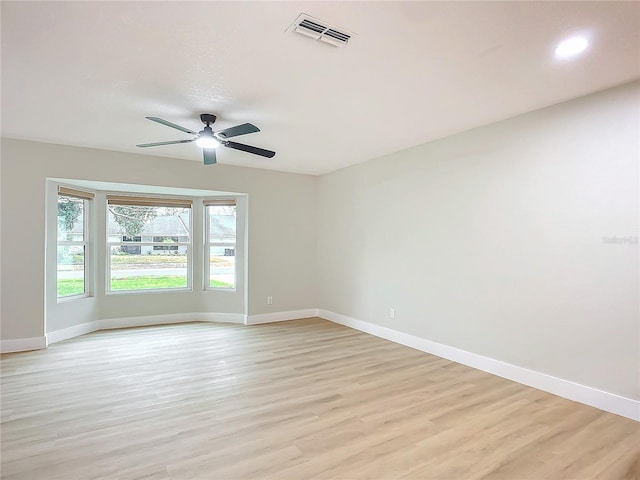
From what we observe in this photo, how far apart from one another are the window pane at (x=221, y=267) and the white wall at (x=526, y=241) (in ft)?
8.17

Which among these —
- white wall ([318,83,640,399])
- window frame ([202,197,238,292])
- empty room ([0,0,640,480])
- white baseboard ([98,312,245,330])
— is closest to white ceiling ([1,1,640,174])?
empty room ([0,0,640,480])

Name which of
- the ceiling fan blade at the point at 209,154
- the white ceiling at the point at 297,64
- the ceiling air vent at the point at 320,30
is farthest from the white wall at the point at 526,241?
the ceiling fan blade at the point at 209,154

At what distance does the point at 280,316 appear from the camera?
5969 millimetres

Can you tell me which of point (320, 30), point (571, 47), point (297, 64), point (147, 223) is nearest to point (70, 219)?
point (147, 223)

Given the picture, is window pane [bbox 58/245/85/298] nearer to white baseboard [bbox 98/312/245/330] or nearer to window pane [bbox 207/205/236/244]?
white baseboard [bbox 98/312/245/330]

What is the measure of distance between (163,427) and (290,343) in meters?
2.24

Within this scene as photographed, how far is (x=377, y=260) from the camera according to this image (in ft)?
16.8

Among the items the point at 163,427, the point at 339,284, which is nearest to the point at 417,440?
the point at 163,427

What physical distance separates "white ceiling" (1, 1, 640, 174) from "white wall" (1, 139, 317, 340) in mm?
695

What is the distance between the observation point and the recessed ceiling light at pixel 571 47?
2160 millimetres

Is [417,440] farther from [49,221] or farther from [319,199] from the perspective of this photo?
[49,221]

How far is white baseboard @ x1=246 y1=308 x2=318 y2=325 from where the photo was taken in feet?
18.7

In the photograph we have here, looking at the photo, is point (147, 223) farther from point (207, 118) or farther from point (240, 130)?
point (240, 130)

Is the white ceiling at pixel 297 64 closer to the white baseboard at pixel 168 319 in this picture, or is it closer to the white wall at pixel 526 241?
the white wall at pixel 526 241
